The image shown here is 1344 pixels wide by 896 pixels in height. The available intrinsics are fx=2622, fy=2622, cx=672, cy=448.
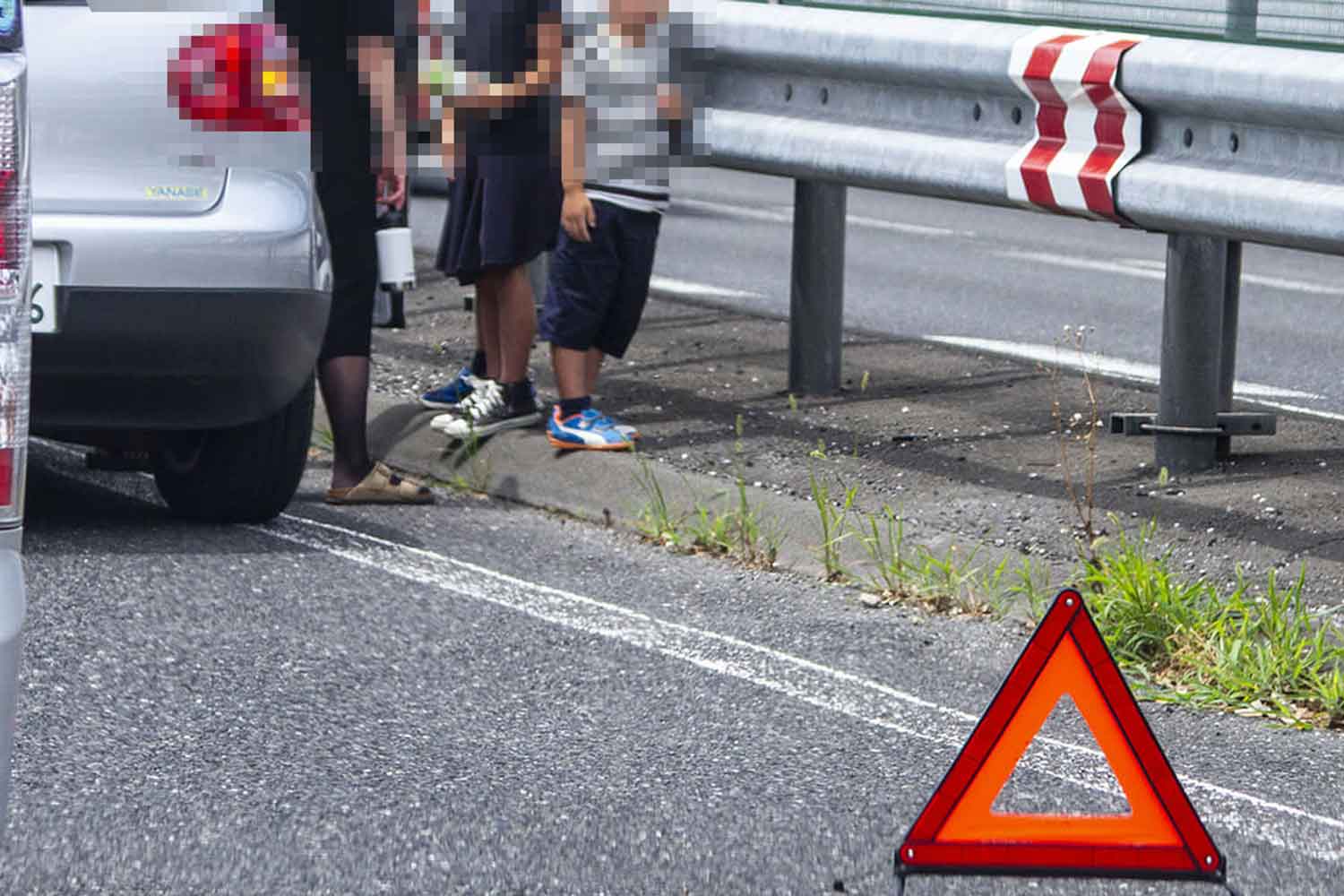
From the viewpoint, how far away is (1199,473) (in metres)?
6.62

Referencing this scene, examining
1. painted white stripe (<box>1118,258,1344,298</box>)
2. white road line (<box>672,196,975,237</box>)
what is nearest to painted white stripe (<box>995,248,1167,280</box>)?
painted white stripe (<box>1118,258,1344,298</box>)

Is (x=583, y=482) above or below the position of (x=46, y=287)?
below

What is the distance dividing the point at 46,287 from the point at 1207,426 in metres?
2.86

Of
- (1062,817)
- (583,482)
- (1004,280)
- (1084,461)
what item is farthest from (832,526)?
(1004,280)

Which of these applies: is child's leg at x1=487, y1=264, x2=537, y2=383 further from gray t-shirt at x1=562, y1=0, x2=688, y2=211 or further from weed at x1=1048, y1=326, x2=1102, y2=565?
weed at x1=1048, y1=326, x2=1102, y2=565

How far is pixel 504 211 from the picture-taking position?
749 centimetres

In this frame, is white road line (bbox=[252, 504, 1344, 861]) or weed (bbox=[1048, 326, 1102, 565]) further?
weed (bbox=[1048, 326, 1102, 565])

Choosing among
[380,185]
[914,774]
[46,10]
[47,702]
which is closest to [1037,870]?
[914,774]

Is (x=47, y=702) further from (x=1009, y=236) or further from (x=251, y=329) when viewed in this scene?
(x=1009, y=236)

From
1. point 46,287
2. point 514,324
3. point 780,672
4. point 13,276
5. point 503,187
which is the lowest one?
point 780,672

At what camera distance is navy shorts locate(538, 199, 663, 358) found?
24.4 ft

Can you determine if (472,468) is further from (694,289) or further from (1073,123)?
(694,289)

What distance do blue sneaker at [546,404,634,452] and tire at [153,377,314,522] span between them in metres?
0.95

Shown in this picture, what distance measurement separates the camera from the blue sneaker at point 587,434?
726cm
